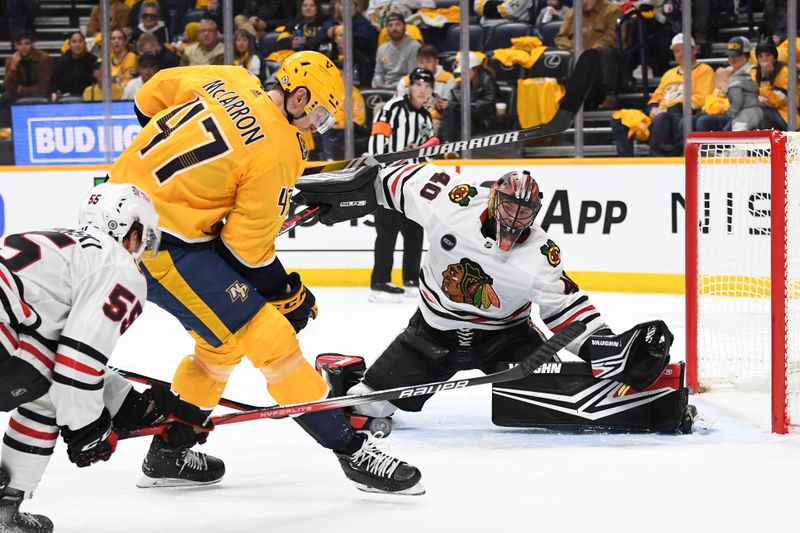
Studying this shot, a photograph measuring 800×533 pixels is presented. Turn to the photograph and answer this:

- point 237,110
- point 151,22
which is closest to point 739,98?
point 151,22

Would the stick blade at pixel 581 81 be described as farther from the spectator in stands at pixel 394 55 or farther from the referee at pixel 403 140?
the spectator in stands at pixel 394 55

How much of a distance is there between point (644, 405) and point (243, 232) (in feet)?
4.50

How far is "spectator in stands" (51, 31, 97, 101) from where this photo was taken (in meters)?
7.75

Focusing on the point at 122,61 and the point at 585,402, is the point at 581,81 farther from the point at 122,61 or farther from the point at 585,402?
the point at 122,61

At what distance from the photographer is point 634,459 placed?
321 cm

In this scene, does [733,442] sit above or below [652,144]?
below

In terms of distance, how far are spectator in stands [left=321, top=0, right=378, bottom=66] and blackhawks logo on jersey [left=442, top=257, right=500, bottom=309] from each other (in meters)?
4.25

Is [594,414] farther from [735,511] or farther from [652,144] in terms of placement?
[652,144]

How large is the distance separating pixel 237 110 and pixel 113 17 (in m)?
5.29

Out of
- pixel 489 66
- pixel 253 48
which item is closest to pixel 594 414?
pixel 489 66

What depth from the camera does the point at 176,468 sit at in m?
2.99

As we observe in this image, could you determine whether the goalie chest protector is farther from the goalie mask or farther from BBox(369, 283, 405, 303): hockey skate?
BBox(369, 283, 405, 303): hockey skate

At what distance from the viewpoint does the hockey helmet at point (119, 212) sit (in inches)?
94.0

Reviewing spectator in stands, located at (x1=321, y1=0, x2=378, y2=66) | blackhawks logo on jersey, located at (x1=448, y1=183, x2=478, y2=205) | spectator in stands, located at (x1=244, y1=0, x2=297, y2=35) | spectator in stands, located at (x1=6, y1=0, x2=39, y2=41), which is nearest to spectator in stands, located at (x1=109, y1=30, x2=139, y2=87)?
spectator in stands, located at (x1=6, y1=0, x2=39, y2=41)
